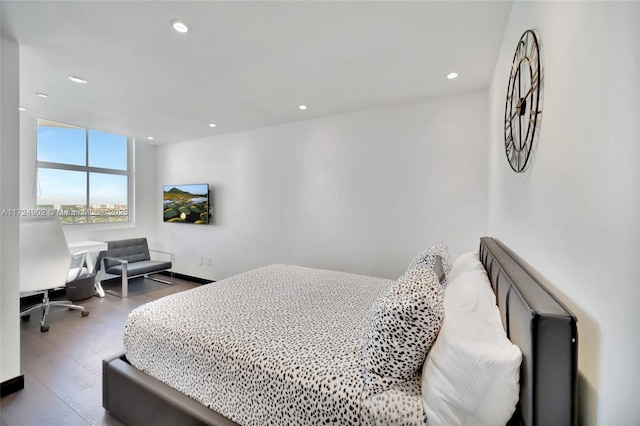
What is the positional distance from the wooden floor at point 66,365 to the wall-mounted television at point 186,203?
1.57 m

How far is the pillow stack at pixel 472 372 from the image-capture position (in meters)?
0.81

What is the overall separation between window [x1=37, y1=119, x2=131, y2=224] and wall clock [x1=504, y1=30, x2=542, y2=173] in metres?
5.60

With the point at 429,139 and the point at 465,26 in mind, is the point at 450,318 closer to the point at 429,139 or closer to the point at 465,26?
the point at 465,26

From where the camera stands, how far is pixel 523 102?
1.33 meters

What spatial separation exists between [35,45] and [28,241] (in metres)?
1.97

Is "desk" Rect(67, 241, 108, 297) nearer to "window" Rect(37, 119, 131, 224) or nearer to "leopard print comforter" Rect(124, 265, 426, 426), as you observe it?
"window" Rect(37, 119, 131, 224)

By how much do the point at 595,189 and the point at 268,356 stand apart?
1.35m

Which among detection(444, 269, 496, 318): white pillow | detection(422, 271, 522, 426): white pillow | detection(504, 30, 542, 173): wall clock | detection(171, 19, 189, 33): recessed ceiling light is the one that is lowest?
detection(422, 271, 522, 426): white pillow

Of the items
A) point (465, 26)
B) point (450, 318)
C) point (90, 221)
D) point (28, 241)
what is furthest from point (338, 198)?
point (90, 221)

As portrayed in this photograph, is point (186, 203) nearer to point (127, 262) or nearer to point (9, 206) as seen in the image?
point (127, 262)

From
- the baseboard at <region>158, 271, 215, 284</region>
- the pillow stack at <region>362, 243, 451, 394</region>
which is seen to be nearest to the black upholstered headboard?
the pillow stack at <region>362, 243, 451, 394</region>

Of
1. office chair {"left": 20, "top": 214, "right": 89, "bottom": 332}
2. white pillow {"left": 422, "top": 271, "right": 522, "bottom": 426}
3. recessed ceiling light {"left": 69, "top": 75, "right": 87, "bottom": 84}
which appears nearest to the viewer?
white pillow {"left": 422, "top": 271, "right": 522, "bottom": 426}

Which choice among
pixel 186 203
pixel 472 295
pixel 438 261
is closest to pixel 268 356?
pixel 472 295

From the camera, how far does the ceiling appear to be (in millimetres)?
1650
